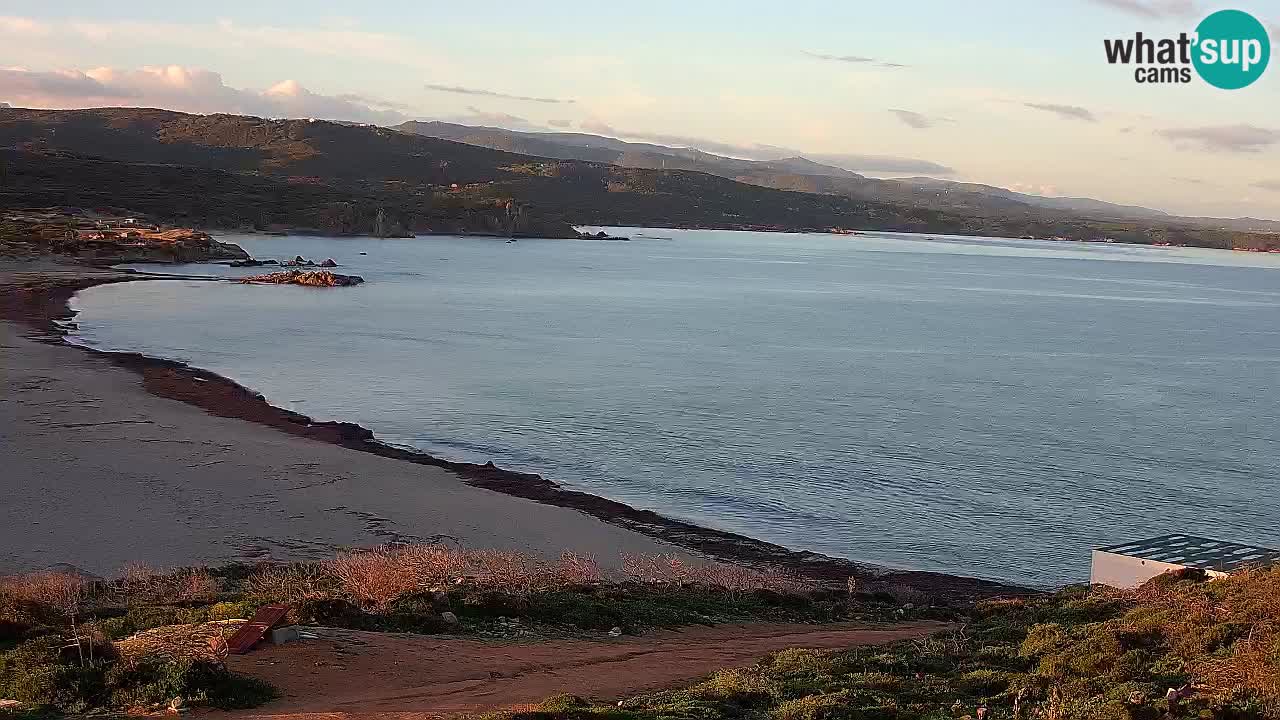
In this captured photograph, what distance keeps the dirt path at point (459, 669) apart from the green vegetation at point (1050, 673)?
726mm

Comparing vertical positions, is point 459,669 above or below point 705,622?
above

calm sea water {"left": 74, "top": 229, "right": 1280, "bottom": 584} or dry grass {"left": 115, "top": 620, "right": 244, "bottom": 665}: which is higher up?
dry grass {"left": 115, "top": 620, "right": 244, "bottom": 665}

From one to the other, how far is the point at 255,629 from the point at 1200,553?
1235 cm

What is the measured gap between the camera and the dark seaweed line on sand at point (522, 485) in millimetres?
18203

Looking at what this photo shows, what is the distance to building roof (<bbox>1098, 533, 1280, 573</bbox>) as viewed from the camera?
50.8ft

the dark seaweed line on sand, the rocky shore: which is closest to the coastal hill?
the rocky shore

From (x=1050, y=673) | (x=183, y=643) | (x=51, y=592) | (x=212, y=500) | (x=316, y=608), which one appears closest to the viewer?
(x=183, y=643)

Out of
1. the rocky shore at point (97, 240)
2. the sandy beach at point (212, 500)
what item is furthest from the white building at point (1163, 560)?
the rocky shore at point (97, 240)

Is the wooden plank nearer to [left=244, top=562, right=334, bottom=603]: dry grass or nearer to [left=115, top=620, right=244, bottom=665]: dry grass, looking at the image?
[left=115, top=620, right=244, bottom=665]: dry grass

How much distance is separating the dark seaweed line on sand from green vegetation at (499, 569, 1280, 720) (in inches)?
182

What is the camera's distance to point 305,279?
71.9 meters

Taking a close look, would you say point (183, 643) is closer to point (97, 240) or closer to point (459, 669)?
point (459, 669)

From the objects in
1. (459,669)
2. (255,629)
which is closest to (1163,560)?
(459,669)

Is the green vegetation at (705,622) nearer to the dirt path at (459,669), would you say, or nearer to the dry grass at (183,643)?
the dry grass at (183,643)
